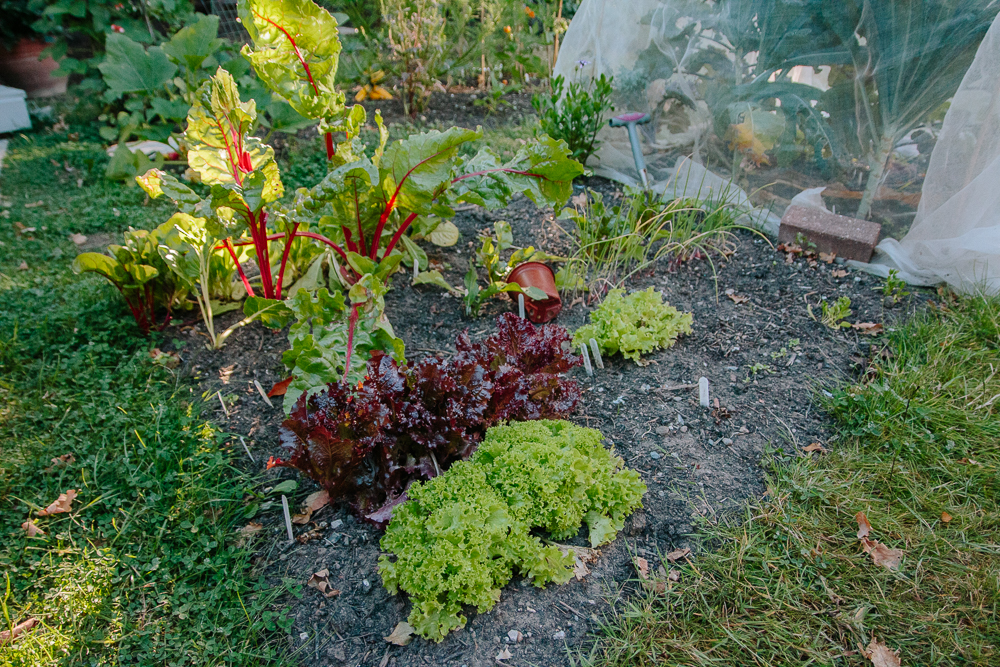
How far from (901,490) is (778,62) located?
8.04 feet

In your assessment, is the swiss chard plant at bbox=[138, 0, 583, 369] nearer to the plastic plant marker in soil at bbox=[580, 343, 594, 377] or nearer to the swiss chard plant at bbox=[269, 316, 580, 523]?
the swiss chard plant at bbox=[269, 316, 580, 523]

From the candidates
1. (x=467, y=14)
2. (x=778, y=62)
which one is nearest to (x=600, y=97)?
(x=778, y=62)

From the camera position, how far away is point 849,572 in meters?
1.83

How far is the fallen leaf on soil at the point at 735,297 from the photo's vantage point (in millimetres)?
3103

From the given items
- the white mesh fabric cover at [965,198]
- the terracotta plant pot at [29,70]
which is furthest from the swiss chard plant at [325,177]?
the terracotta plant pot at [29,70]

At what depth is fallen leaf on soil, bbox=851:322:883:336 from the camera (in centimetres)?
284

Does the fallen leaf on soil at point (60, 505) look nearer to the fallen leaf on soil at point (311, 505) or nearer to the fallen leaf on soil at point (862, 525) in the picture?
the fallen leaf on soil at point (311, 505)

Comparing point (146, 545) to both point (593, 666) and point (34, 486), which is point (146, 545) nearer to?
point (34, 486)

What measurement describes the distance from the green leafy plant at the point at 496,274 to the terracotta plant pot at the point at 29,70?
5.44 meters

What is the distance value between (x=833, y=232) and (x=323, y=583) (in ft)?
10.3

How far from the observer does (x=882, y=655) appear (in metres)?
1.62

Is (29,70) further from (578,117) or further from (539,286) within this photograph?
(539,286)

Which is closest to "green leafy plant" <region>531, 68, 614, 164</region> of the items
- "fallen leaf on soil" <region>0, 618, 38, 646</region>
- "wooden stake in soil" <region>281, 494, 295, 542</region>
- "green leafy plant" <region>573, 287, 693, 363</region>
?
"green leafy plant" <region>573, 287, 693, 363</region>

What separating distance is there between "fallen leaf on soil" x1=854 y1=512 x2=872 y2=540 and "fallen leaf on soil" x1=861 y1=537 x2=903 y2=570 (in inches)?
0.6
